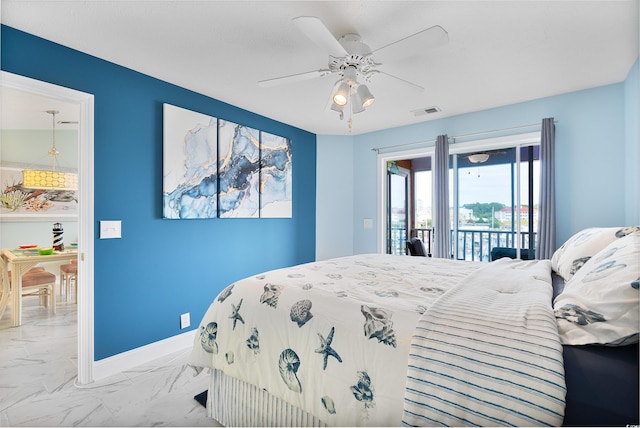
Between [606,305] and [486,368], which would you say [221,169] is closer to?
[486,368]

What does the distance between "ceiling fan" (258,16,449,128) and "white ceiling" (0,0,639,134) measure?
0.35 feet

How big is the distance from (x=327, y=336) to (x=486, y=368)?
1.94 feet

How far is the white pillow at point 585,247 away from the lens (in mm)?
1583

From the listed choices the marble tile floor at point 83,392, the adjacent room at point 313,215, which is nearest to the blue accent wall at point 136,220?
the adjacent room at point 313,215

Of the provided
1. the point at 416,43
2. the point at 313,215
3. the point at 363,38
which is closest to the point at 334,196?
the point at 313,215

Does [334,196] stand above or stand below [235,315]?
above

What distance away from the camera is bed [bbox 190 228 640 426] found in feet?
2.74

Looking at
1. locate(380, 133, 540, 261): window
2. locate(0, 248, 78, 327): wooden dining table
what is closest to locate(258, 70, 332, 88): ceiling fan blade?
locate(380, 133, 540, 261): window

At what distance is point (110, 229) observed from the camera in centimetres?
239

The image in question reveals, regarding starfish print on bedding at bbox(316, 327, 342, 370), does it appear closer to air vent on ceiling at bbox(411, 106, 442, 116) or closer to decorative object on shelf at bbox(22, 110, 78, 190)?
air vent on ceiling at bbox(411, 106, 442, 116)

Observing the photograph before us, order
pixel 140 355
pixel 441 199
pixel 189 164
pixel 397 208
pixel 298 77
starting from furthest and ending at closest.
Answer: pixel 397 208 → pixel 441 199 → pixel 189 164 → pixel 140 355 → pixel 298 77

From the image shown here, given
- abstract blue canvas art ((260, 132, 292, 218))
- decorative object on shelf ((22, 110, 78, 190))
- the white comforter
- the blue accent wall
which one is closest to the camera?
the white comforter

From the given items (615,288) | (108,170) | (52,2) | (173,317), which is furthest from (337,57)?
(173,317)

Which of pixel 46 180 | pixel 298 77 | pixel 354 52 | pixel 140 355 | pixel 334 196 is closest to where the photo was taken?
pixel 354 52
